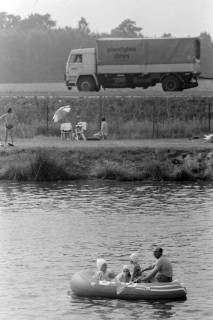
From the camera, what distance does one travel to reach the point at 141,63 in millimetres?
65625

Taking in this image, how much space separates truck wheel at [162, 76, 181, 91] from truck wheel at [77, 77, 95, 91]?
433 centimetres

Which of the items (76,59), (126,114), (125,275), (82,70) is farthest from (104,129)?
(125,275)

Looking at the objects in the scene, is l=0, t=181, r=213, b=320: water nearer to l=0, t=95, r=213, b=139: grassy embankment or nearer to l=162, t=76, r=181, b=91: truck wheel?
l=0, t=95, r=213, b=139: grassy embankment

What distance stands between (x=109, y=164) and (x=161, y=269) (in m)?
22.7

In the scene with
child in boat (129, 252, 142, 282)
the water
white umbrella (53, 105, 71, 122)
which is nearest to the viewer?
the water

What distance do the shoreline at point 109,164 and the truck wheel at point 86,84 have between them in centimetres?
1532

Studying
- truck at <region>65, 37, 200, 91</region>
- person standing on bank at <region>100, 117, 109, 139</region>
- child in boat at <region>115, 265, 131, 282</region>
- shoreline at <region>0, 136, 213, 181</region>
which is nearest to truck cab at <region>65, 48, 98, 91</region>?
truck at <region>65, 37, 200, 91</region>

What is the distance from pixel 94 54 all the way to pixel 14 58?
5098 centimetres

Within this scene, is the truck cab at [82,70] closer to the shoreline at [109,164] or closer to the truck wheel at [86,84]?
the truck wheel at [86,84]

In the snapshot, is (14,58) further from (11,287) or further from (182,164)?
(11,287)

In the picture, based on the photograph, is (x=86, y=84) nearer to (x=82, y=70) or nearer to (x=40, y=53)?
(x=82, y=70)

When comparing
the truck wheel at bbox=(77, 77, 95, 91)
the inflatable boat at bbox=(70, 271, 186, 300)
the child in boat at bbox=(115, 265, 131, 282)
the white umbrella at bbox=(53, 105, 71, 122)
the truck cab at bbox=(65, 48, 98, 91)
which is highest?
the truck cab at bbox=(65, 48, 98, 91)

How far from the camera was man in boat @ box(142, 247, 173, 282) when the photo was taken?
2917cm

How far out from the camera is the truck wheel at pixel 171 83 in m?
66.3
